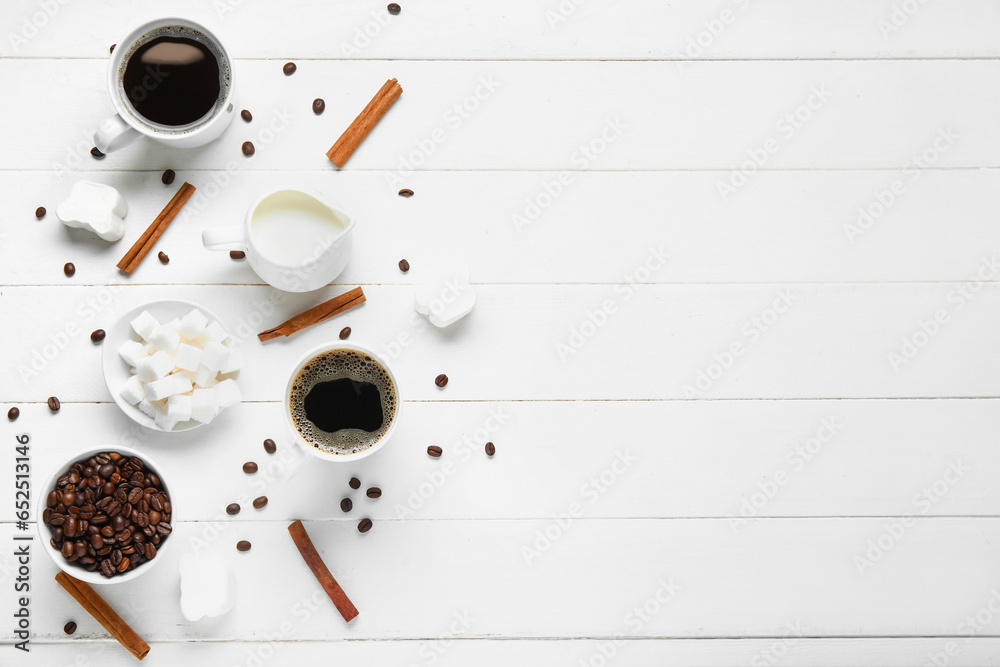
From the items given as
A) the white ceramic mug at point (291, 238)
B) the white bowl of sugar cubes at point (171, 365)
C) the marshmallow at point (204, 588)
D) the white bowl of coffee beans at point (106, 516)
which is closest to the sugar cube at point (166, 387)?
the white bowl of sugar cubes at point (171, 365)

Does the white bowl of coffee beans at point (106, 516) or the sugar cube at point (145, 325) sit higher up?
the sugar cube at point (145, 325)

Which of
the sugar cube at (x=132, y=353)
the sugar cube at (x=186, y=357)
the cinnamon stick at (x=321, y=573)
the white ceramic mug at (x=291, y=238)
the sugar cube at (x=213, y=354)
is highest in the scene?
the white ceramic mug at (x=291, y=238)

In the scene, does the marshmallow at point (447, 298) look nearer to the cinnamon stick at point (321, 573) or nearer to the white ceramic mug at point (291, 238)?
the white ceramic mug at point (291, 238)

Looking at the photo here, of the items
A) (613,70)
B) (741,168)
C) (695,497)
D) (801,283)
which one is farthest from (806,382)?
(613,70)

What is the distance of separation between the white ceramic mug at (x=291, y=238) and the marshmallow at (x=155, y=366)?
0.22 meters

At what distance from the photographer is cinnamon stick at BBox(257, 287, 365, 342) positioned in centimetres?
140

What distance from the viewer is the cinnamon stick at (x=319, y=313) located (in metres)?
1.40

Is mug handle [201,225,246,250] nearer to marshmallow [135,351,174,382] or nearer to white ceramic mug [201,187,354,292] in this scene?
white ceramic mug [201,187,354,292]

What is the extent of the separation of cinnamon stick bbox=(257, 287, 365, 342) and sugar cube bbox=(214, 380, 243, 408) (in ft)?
0.39

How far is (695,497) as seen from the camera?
1.46 metres

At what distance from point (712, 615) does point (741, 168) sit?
92 cm

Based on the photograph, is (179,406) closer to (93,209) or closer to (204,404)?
(204,404)

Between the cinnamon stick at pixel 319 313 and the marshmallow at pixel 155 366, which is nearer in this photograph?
the marshmallow at pixel 155 366

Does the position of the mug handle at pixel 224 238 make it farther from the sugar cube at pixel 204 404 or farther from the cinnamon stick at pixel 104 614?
the cinnamon stick at pixel 104 614
